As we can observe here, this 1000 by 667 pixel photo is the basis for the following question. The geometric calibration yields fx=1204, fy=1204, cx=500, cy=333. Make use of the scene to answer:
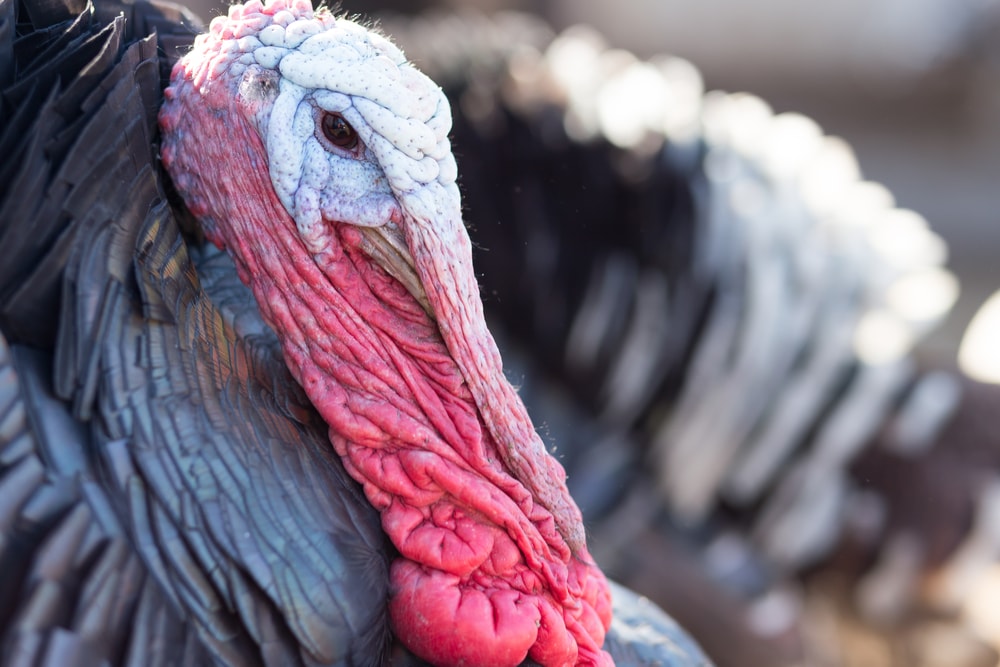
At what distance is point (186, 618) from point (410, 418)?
0.34 meters

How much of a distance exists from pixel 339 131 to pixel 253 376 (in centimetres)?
30

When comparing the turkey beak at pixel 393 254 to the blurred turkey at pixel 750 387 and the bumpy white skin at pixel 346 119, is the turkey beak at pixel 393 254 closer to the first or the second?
the bumpy white skin at pixel 346 119

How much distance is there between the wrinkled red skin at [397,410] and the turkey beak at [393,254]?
0.02 meters

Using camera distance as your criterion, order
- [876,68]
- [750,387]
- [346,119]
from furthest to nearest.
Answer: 1. [876,68]
2. [750,387]
3. [346,119]

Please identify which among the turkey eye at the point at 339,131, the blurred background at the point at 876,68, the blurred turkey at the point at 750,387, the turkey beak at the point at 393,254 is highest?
the blurred background at the point at 876,68

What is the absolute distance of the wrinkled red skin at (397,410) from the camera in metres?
1.38

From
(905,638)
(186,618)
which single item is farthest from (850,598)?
(186,618)

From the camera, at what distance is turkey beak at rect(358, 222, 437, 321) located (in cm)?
138

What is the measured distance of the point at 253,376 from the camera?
1.40 m

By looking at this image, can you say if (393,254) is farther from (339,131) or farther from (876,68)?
(876,68)

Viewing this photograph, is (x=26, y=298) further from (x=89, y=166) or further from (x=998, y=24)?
(x=998, y=24)

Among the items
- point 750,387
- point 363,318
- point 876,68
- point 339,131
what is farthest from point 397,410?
point 876,68

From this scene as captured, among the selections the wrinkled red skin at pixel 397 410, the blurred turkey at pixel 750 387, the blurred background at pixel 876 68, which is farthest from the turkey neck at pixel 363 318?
the blurred background at pixel 876 68

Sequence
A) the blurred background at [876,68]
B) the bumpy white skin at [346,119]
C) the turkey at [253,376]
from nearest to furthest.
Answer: the turkey at [253,376] → the bumpy white skin at [346,119] → the blurred background at [876,68]
